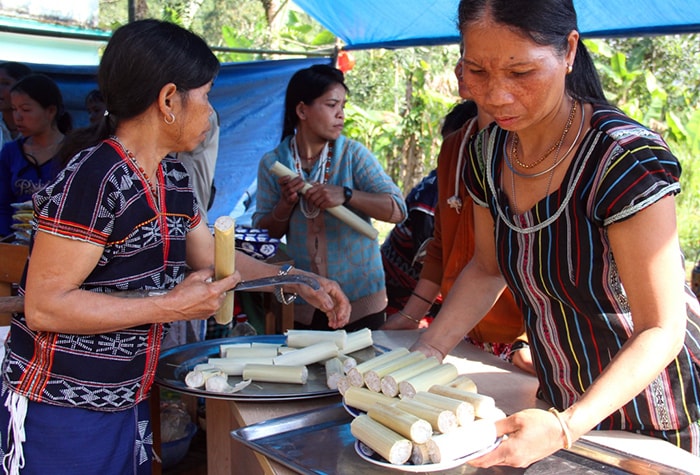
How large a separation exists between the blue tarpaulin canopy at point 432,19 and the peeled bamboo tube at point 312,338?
4.65 ft

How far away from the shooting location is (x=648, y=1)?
11.3 feet

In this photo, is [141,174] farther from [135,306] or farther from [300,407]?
[300,407]

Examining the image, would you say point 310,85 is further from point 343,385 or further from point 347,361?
point 343,385

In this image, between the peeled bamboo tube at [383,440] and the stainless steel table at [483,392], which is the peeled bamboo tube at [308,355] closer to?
the stainless steel table at [483,392]

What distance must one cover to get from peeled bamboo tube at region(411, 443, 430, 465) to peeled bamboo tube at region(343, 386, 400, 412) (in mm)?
181

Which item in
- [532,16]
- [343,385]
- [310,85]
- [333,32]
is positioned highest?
[333,32]

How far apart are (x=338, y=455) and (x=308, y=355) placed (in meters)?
0.61

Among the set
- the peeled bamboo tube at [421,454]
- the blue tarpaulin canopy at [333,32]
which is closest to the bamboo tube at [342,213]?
the blue tarpaulin canopy at [333,32]

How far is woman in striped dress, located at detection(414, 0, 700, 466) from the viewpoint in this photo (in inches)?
54.3

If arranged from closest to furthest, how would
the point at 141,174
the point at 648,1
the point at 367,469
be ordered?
the point at 367,469 < the point at 141,174 < the point at 648,1

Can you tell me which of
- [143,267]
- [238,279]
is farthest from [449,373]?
[143,267]

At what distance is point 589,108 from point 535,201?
0.25 metres

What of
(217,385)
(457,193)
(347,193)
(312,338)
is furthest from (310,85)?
(217,385)

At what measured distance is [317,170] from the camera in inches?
154
